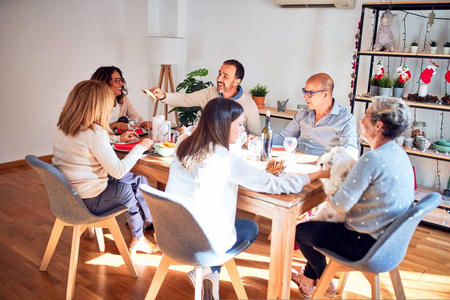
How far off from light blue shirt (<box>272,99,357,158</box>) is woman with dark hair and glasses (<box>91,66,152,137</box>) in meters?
1.09

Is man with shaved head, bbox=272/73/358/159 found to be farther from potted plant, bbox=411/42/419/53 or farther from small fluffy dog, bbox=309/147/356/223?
potted plant, bbox=411/42/419/53

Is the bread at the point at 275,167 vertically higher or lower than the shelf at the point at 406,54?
lower

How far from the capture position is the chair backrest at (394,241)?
178cm

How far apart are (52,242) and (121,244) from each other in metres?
0.41

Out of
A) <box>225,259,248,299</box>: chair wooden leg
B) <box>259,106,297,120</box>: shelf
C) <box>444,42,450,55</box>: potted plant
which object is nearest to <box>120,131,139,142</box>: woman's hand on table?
<box>225,259,248,299</box>: chair wooden leg

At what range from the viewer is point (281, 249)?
6.61ft

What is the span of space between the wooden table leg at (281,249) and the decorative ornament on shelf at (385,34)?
218 centimetres

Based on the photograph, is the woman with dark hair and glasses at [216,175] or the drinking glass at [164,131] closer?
the woman with dark hair and glasses at [216,175]

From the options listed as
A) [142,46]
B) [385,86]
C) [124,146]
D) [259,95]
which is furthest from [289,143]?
[142,46]

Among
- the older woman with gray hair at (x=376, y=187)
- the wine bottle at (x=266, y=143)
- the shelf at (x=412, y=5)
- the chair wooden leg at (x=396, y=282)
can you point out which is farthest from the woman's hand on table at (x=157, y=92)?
the chair wooden leg at (x=396, y=282)

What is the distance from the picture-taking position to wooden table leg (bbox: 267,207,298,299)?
1.95m

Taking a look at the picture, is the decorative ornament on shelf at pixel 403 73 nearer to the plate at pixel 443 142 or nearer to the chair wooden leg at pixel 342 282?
the plate at pixel 443 142

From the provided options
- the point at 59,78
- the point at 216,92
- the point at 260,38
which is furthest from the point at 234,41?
the point at 59,78

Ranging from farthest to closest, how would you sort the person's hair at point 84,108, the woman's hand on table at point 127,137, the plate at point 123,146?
the woman's hand on table at point 127,137, the plate at point 123,146, the person's hair at point 84,108
